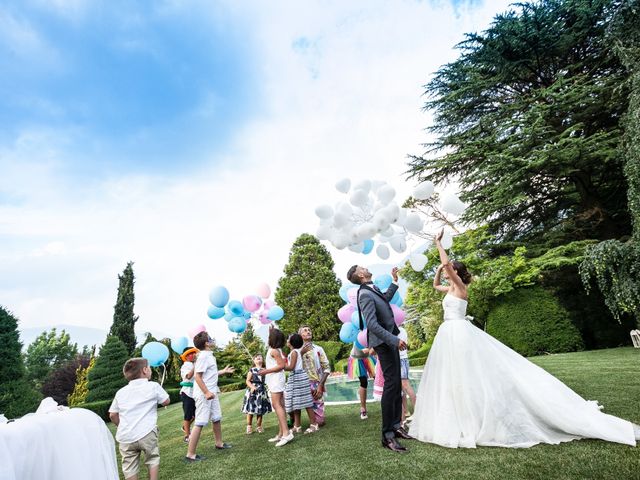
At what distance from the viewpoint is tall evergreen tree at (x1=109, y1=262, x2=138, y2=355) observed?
23272 millimetres

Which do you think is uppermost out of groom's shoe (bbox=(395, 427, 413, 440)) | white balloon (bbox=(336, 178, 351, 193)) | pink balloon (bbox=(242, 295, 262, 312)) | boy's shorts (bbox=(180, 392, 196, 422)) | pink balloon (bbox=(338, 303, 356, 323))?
white balloon (bbox=(336, 178, 351, 193))

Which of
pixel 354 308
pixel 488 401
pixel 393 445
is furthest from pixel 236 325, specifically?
pixel 488 401

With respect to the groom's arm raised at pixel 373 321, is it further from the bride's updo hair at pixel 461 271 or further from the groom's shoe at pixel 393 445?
the bride's updo hair at pixel 461 271

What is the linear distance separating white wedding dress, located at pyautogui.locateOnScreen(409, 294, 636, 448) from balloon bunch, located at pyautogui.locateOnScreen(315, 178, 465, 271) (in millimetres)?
1469

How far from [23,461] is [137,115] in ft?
37.1

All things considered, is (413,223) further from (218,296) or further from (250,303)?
(250,303)

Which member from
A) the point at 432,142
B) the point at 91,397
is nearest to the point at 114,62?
the point at 432,142

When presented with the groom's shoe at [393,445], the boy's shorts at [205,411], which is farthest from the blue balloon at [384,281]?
the boy's shorts at [205,411]

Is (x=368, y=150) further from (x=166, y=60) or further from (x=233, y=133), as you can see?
(x=166, y=60)

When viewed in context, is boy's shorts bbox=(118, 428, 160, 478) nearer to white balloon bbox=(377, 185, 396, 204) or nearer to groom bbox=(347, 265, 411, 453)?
groom bbox=(347, 265, 411, 453)

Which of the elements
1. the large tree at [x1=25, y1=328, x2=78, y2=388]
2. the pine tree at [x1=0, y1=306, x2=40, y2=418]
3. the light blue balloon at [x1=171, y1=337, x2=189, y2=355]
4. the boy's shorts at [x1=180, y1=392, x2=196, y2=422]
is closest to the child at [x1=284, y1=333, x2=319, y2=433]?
the boy's shorts at [x1=180, y1=392, x2=196, y2=422]

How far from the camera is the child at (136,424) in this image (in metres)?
3.37

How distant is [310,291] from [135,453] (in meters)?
23.5

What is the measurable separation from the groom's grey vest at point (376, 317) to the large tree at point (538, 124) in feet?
36.2
